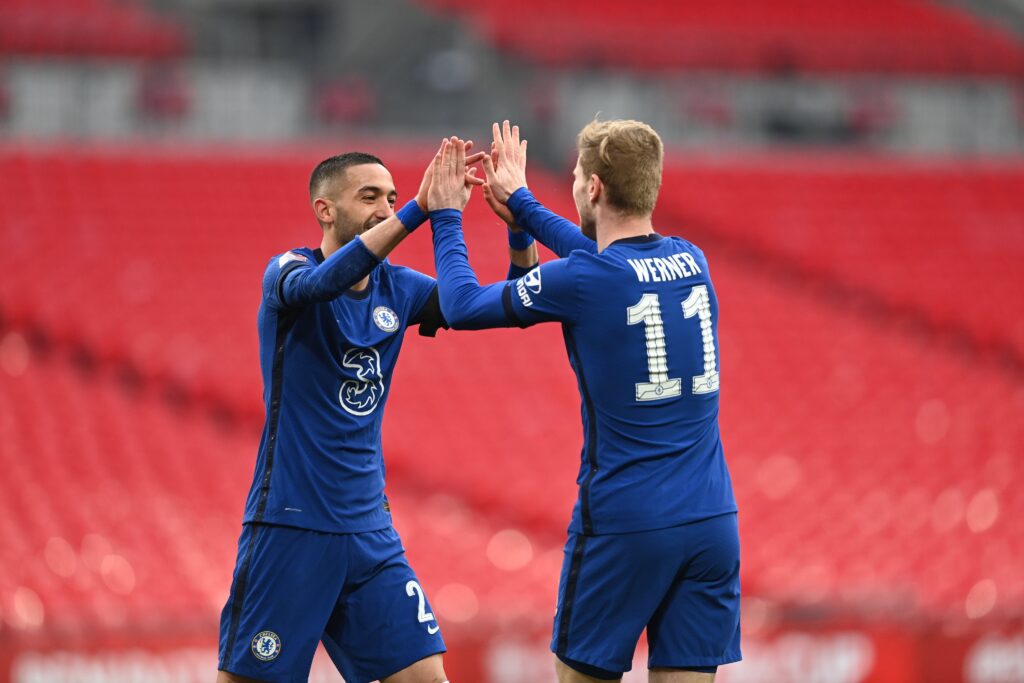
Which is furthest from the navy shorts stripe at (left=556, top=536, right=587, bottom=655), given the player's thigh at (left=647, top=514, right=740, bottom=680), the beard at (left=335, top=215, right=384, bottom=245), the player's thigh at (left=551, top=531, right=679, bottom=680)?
the beard at (left=335, top=215, right=384, bottom=245)

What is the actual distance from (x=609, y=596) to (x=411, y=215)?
1.19 metres

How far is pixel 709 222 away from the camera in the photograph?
1499 cm

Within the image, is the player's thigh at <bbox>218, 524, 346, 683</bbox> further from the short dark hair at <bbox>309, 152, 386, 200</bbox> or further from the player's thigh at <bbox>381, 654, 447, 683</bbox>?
the short dark hair at <bbox>309, 152, 386, 200</bbox>

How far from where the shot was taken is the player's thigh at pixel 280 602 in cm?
425

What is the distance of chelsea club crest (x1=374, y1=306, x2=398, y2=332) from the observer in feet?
14.5

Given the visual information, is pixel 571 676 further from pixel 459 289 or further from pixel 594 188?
pixel 594 188

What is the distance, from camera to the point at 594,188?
3900 millimetres

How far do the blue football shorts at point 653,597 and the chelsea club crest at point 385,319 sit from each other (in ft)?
3.01

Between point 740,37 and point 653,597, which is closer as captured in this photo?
point 653,597

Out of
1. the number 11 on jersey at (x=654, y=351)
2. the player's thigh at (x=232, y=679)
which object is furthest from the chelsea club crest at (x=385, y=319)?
the player's thigh at (x=232, y=679)

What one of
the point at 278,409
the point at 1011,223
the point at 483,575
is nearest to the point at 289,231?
the point at 483,575

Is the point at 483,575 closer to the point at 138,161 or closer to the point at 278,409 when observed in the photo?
the point at 278,409

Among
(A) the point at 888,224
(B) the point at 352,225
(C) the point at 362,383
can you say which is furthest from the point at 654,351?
(A) the point at 888,224

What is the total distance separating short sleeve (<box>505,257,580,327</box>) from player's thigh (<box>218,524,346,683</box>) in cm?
94
